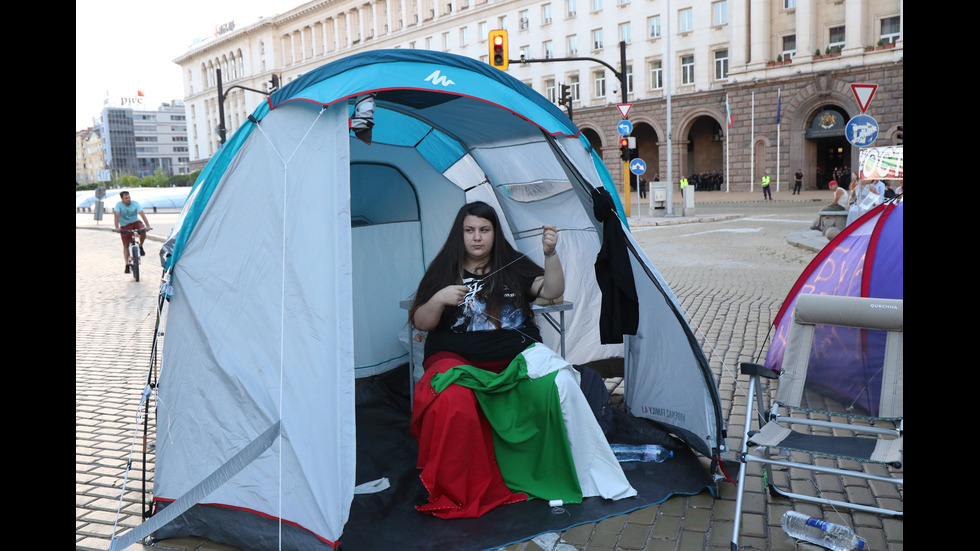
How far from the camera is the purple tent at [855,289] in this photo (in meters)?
3.81

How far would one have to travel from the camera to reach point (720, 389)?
545cm

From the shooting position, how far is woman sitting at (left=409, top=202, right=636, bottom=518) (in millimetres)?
3549

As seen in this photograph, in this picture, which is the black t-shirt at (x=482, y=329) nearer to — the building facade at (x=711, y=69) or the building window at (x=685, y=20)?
the building facade at (x=711, y=69)

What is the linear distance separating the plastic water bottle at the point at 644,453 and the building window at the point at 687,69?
125ft

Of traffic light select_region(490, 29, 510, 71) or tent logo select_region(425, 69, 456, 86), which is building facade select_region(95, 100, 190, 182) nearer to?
traffic light select_region(490, 29, 510, 71)

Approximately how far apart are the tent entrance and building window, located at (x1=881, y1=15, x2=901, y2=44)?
33.4m

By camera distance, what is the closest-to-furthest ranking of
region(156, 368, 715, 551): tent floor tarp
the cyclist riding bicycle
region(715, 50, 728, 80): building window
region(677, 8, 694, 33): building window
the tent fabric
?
region(156, 368, 715, 551): tent floor tarp
the tent fabric
the cyclist riding bicycle
region(715, 50, 728, 80): building window
region(677, 8, 694, 33): building window

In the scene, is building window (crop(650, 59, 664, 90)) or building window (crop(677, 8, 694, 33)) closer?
building window (crop(677, 8, 694, 33))

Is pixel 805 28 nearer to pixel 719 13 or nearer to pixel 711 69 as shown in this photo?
pixel 719 13

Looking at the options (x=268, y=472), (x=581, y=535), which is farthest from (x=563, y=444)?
(x=268, y=472)

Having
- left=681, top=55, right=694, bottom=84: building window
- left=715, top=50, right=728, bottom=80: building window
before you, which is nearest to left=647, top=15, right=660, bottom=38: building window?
left=681, top=55, right=694, bottom=84: building window

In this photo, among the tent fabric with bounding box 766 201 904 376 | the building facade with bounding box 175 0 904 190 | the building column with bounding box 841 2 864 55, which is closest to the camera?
the tent fabric with bounding box 766 201 904 376

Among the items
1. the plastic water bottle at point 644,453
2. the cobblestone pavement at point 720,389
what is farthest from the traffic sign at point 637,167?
the plastic water bottle at point 644,453
